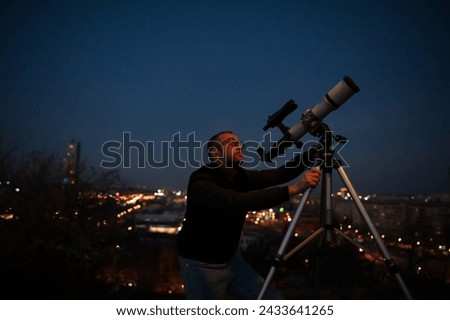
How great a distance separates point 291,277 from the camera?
2.76 metres

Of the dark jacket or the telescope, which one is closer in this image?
the dark jacket

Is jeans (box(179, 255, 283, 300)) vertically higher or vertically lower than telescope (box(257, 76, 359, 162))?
lower

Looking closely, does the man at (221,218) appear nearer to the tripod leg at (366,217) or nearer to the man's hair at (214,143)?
the man's hair at (214,143)

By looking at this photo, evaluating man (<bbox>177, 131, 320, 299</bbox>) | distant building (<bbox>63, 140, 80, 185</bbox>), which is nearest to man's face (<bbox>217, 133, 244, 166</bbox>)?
man (<bbox>177, 131, 320, 299</bbox>)

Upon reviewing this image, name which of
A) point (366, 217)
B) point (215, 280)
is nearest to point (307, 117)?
point (366, 217)

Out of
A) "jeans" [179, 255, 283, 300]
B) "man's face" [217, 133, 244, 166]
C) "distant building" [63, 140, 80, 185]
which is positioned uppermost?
"distant building" [63, 140, 80, 185]

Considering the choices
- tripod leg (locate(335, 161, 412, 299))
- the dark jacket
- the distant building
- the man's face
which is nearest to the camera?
the dark jacket

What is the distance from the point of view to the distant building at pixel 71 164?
352cm

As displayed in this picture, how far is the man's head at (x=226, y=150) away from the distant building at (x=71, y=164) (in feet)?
8.19

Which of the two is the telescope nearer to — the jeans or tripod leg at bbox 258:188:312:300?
tripod leg at bbox 258:188:312:300

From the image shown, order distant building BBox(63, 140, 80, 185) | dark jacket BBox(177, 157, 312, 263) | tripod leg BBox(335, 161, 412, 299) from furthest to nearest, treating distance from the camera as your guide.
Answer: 1. distant building BBox(63, 140, 80, 185)
2. tripod leg BBox(335, 161, 412, 299)
3. dark jacket BBox(177, 157, 312, 263)

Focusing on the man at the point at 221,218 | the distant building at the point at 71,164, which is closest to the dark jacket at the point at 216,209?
→ the man at the point at 221,218

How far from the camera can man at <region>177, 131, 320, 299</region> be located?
1.22m
